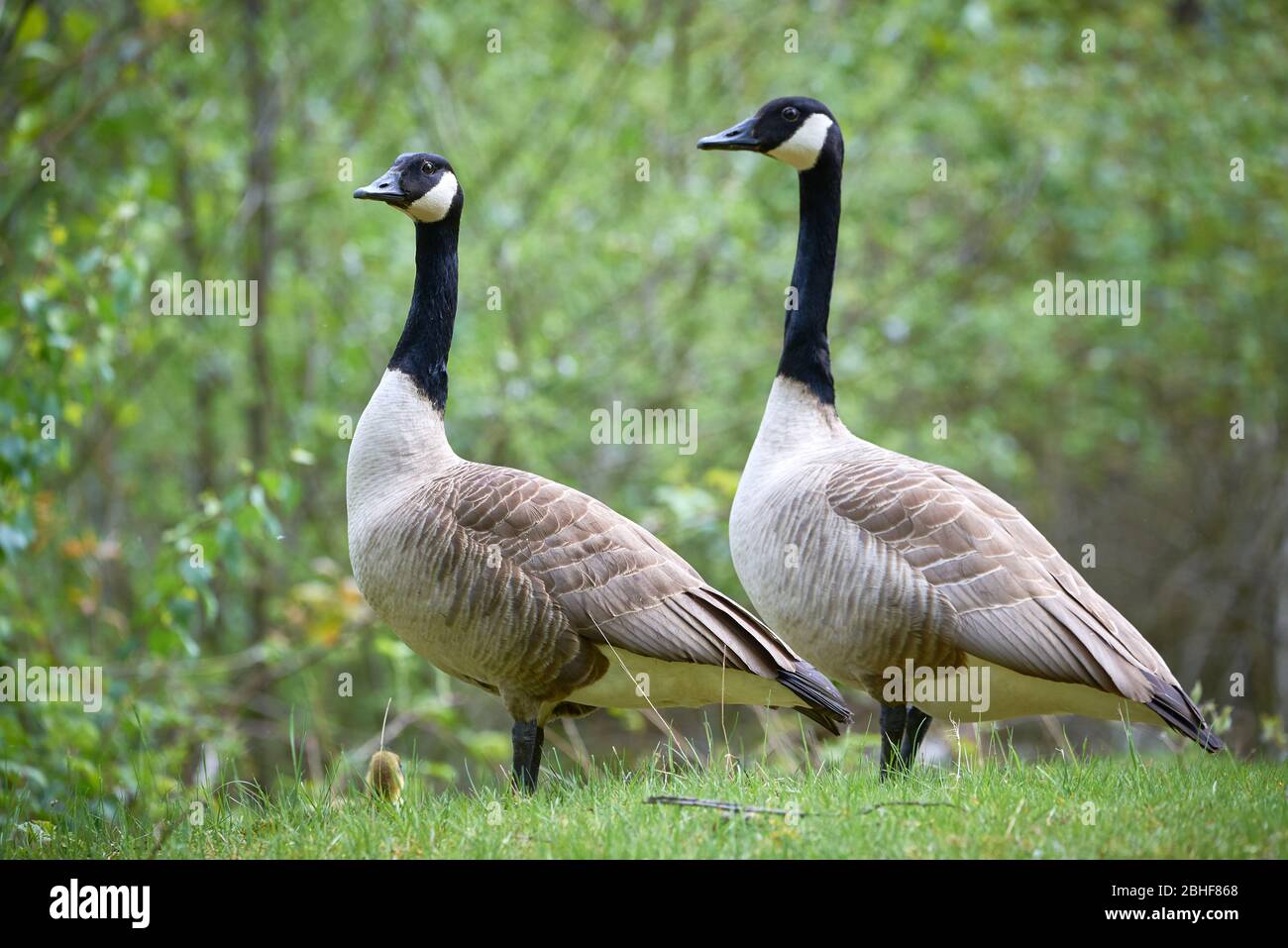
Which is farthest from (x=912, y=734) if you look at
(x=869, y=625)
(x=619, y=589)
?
(x=619, y=589)

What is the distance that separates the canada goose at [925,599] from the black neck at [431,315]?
67.6 inches

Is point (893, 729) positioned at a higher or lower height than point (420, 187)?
lower

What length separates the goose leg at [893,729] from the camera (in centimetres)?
587

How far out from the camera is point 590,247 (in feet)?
43.1

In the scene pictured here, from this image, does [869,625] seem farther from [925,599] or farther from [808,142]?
[808,142]

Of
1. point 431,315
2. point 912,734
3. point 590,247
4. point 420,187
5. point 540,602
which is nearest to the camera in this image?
point 540,602

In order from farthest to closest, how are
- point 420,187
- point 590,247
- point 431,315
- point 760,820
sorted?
point 590,247, point 431,315, point 420,187, point 760,820

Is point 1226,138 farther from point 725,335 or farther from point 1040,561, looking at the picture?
point 1040,561

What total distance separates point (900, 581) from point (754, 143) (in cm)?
255

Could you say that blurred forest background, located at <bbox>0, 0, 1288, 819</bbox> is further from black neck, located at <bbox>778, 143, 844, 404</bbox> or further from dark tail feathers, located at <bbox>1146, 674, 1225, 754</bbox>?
dark tail feathers, located at <bbox>1146, 674, 1225, 754</bbox>

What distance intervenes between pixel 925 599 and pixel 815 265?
2.19m

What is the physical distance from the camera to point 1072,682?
5.40 meters

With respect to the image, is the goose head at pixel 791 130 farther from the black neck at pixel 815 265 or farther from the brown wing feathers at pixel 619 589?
the brown wing feathers at pixel 619 589
